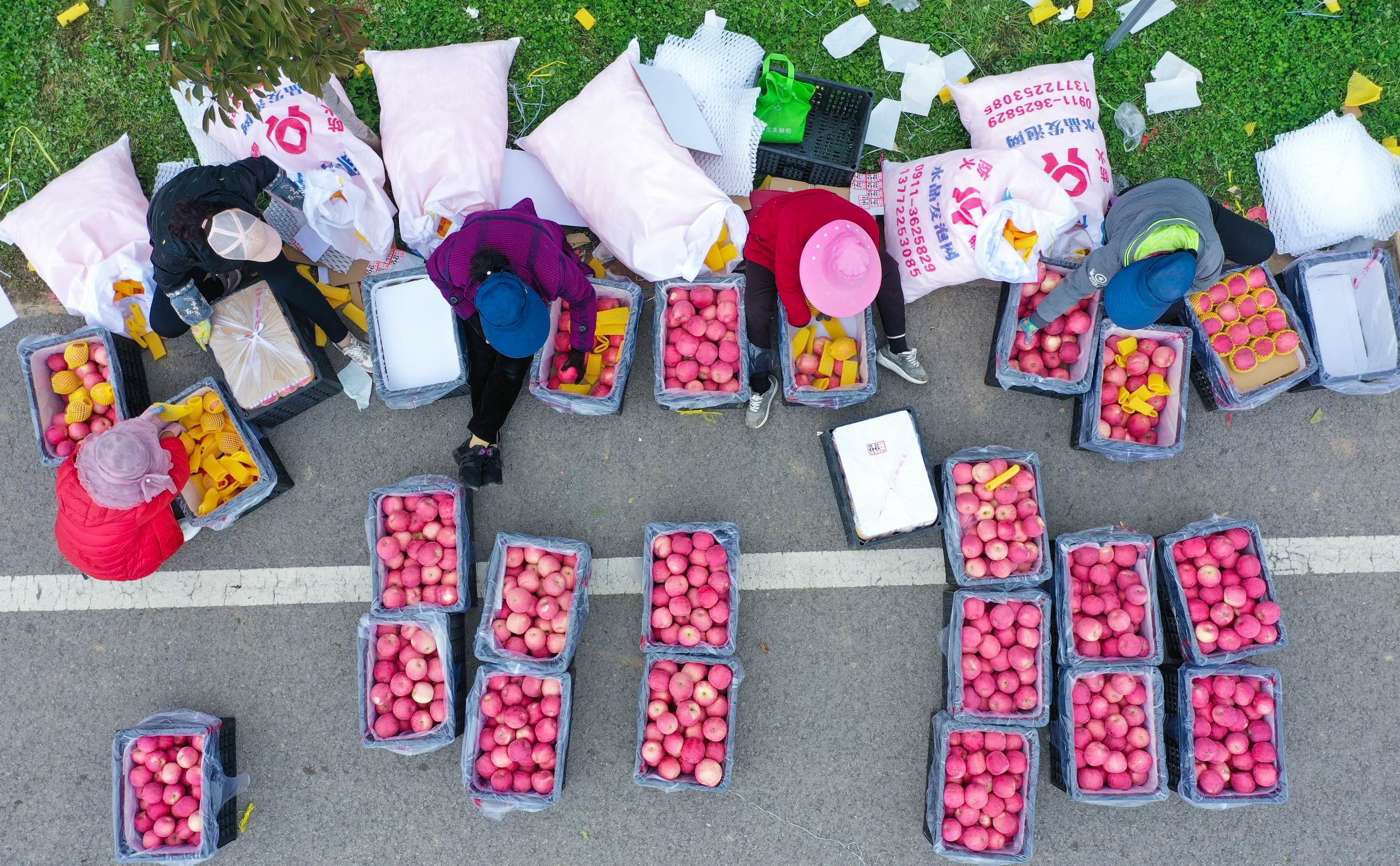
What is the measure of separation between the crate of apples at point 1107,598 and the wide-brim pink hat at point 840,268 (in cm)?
195

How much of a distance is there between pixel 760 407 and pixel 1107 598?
222 cm

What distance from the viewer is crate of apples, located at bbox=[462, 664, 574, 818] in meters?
4.18

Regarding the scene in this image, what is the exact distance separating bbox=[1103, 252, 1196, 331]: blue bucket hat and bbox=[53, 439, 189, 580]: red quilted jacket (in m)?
4.84

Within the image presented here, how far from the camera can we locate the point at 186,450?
14.1ft

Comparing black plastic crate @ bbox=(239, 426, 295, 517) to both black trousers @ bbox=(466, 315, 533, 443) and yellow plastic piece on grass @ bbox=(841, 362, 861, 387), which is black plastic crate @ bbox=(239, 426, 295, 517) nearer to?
black trousers @ bbox=(466, 315, 533, 443)

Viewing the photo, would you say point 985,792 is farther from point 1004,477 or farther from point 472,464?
point 472,464

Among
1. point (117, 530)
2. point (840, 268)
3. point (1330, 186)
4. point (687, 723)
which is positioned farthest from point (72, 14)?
point (1330, 186)

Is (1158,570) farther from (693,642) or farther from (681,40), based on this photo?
(681,40)

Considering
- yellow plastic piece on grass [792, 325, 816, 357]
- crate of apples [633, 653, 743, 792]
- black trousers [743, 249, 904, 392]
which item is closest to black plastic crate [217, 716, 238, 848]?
crate of apples [633, 653, 743, 792]

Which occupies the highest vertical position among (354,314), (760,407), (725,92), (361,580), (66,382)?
(725,92)

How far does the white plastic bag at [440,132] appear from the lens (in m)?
4.27

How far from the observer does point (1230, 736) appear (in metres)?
4.21

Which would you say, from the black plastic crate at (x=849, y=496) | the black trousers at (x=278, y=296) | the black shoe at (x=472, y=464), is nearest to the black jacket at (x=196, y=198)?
the black trousers at (x=278, y=296)

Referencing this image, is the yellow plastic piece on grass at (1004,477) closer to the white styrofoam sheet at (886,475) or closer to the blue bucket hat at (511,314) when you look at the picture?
the white styrofoam sheet at (886,475)
